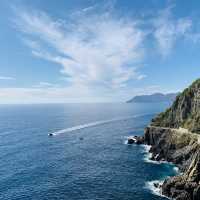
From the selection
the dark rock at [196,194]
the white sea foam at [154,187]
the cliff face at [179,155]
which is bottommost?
the white sea foam at [154,187]

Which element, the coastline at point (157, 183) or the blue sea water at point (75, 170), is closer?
the blue sea water at point (75, 170)

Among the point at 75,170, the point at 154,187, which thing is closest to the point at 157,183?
the point at 154,187

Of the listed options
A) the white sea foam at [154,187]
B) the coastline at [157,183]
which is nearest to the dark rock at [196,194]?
the coastline at [157,183]

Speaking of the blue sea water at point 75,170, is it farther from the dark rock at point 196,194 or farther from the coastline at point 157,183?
the dark rock at point 196,194

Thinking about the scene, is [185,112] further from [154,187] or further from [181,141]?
[154,187]

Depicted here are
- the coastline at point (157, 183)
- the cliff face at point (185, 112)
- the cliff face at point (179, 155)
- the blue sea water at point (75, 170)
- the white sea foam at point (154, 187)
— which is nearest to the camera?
the cliff face at point (179, 155)

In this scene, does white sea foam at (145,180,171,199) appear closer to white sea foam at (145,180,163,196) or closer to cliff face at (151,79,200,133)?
white sea foam at (145,180,163,196)

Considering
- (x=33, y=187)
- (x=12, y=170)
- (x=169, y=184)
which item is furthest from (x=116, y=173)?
(x=12, y=170)

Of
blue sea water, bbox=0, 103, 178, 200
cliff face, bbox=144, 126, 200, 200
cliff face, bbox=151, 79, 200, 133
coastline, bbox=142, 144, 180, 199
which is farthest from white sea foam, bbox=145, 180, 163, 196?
cliff face, bbox=151, 79, 200, 133
